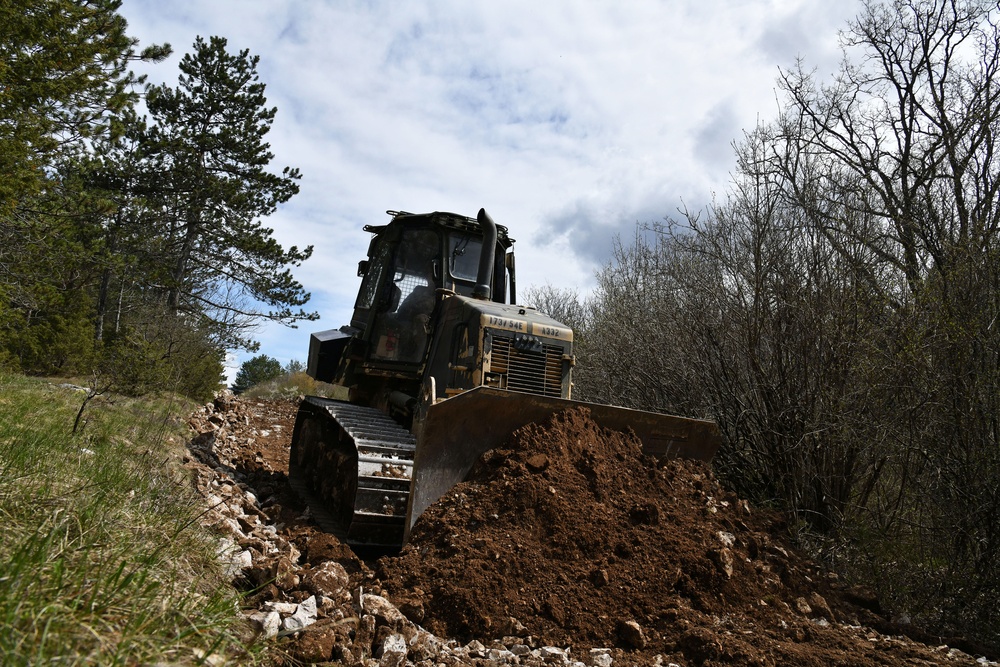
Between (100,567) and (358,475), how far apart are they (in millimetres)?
2533

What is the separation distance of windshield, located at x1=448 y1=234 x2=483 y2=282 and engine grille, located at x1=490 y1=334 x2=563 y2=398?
133 cm

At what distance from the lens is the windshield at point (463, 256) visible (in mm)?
7203

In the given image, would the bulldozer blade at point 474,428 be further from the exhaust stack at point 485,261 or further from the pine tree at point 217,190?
the pine tree at point 217,190

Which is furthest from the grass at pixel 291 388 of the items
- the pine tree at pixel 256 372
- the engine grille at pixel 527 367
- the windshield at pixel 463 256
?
the engine grille at pixel 527 367

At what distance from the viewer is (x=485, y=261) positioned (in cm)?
682

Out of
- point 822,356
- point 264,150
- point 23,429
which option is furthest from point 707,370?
point 264,150

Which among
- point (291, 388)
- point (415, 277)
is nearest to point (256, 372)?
point (291, 388)

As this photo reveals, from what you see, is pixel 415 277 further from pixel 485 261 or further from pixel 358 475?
pixel 358 475

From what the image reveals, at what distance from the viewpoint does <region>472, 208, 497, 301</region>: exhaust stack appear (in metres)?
6.70

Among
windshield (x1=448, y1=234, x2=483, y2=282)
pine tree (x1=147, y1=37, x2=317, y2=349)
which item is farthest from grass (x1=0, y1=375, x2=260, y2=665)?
pine tree (x1=147, y1=37, x2=317, y2=349)

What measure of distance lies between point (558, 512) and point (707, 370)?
3.79 metres

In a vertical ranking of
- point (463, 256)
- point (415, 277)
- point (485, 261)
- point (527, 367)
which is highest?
point (463, 256)

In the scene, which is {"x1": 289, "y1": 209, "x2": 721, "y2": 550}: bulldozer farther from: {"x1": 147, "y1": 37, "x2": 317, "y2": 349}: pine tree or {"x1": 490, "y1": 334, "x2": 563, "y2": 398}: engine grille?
{"x1": 147, "y1": 37, "x2": 317, "y2": 349}: pine tree

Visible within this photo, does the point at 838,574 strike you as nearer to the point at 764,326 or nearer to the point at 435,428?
the point at 764,326
